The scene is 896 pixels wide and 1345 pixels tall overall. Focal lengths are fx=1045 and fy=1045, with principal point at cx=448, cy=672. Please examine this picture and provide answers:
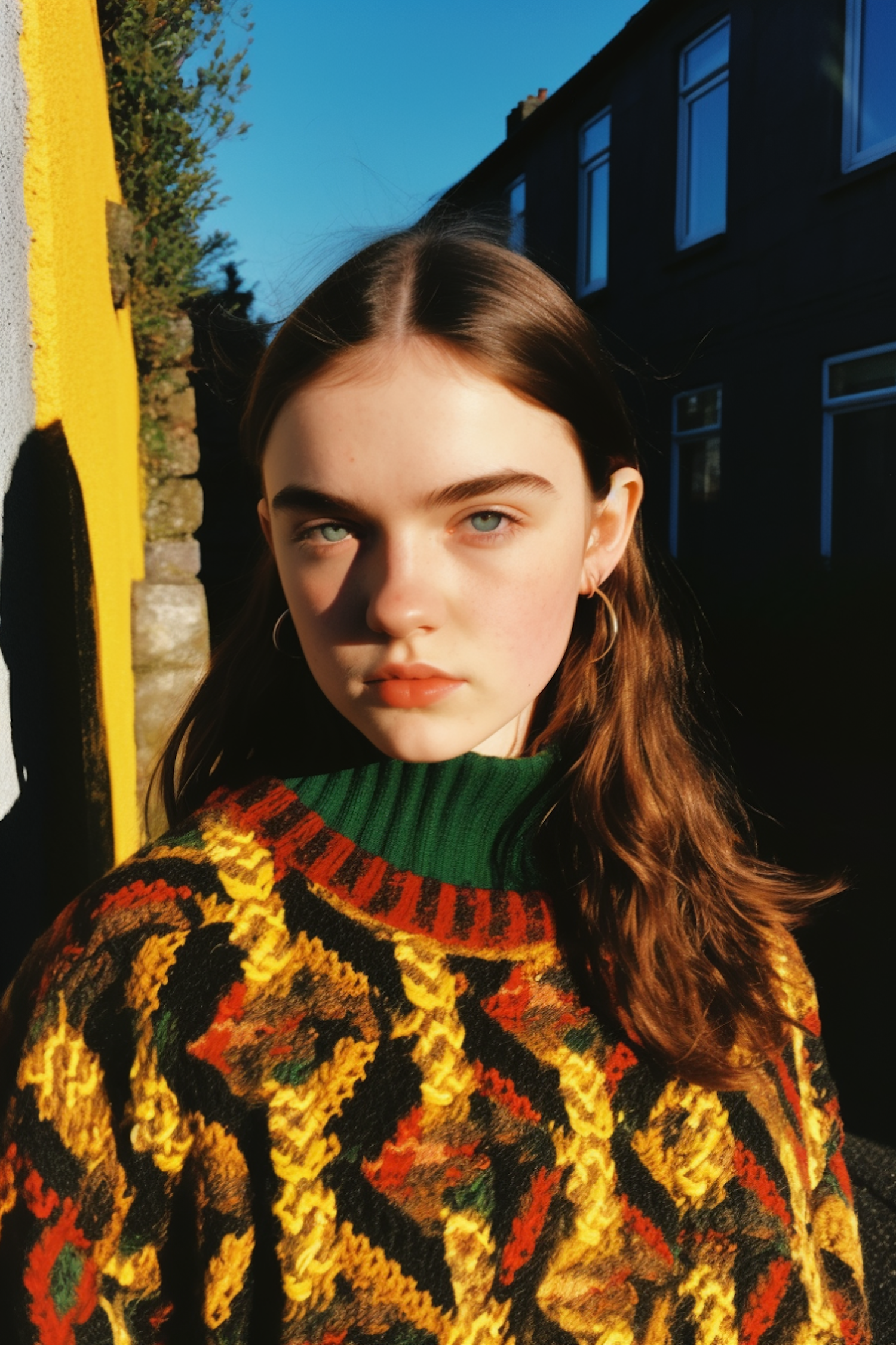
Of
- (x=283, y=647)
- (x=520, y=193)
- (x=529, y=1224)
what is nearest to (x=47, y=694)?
(x=283, y=647)

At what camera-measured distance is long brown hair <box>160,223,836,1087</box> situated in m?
1.30

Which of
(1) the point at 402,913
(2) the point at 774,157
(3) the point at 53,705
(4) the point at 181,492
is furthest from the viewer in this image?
(2) the point at 774,157

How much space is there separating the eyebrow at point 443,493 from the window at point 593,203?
12.2m

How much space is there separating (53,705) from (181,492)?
2916 millimetres

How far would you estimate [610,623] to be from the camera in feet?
5.41

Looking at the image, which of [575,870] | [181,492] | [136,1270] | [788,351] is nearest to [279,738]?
[575,870]

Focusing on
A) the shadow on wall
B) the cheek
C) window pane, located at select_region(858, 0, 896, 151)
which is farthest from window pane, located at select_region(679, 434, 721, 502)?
the cheek

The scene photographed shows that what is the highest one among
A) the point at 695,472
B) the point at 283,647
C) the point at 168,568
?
the point at 695,472

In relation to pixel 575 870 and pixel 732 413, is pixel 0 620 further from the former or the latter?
pixel 732 413

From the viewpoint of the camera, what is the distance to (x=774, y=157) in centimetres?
939

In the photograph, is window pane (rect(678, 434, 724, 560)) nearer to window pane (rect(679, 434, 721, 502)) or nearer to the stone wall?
window pane (rect(679, 434, 721, 502))

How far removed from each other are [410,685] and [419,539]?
0.54 ft

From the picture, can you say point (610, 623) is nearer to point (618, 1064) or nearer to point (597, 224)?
point (618, 1064)

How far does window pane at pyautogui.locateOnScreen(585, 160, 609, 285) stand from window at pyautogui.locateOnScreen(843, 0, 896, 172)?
414 centimetres
